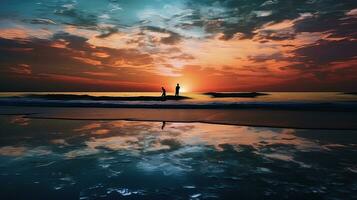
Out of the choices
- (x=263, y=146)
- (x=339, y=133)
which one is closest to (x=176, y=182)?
(x=263, y=146)

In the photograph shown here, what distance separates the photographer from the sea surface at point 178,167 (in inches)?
189

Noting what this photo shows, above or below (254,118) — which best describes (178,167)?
below

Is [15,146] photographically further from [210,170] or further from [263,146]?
[263,146]

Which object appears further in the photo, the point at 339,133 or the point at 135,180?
the point at 339,133

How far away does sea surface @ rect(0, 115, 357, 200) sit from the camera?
4.80m

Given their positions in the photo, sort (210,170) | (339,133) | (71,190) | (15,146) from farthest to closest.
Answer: (339,133)
(15,146)
(210,170)
(71,190)

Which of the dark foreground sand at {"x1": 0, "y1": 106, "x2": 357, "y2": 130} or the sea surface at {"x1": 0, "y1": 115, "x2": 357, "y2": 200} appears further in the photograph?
the dark foreground sand at {"x1": 0, "y1": 106, "x2": 357, "y2": 130}

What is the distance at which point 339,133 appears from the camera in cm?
1137

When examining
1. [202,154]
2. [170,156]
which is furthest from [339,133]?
[170,156]

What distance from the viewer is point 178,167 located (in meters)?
6.39

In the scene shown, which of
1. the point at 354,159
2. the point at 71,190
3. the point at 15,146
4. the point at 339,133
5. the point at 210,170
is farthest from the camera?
the point at 339,133

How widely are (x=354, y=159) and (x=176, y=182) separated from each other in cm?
458

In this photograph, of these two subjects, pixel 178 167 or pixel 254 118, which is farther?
pixel 254 118

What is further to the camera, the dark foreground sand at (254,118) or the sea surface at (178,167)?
the dark foreground sand at (254,118)
